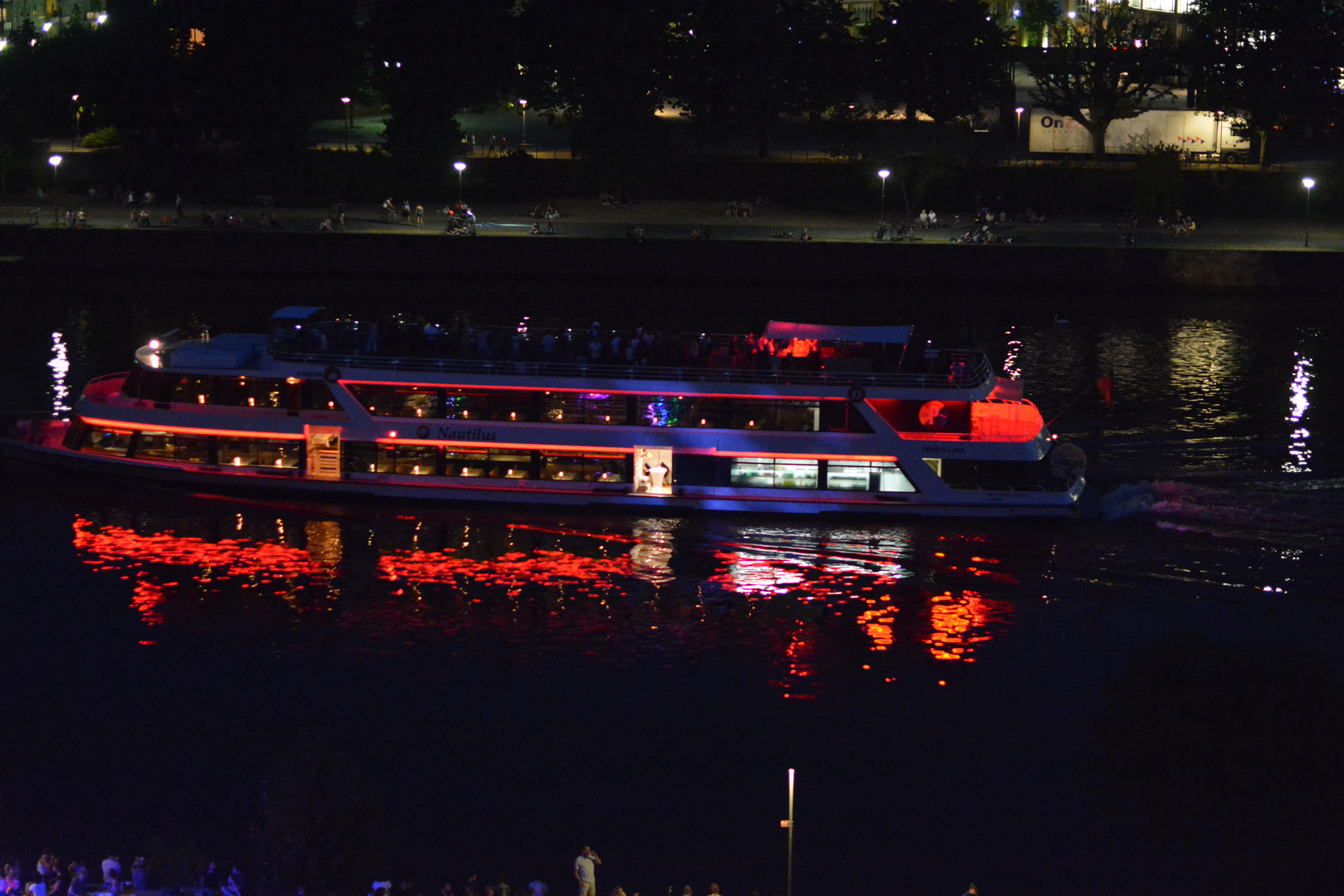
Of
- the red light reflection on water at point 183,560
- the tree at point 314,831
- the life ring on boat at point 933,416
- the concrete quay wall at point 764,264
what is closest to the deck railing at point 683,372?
the life ring on boat at point 933,416

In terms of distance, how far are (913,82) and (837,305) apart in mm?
22089

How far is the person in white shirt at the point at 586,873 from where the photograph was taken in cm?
1752

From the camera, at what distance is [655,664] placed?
79.1 feet

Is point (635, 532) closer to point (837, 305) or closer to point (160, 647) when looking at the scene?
point (160, 647)

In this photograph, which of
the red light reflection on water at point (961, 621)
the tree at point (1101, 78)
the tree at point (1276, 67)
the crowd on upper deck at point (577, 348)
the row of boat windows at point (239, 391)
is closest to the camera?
the red light reflection on water at point (961, 621)

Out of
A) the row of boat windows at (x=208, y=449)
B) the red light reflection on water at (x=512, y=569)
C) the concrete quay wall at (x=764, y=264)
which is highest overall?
the concrete quay wall at (x=764, y=264)

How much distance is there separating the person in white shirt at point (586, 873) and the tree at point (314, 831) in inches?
109

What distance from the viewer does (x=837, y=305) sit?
5450cm

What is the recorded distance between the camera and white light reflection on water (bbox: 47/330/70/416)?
127 feet

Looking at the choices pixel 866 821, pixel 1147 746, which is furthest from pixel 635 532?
pixel 1147 746

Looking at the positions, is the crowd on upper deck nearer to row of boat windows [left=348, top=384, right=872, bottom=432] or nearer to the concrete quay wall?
row of boat windows [left=348, top=384, right=872, bottom=432]

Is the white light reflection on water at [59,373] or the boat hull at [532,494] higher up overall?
the white light reflection on water at [59,373]

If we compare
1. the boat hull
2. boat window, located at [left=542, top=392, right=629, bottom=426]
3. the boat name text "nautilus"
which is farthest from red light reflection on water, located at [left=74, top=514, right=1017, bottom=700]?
boat window, located at [left=542, top=392, right=629, bottom=426]

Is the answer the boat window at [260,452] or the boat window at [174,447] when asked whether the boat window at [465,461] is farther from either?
the boat window at [174,447]
